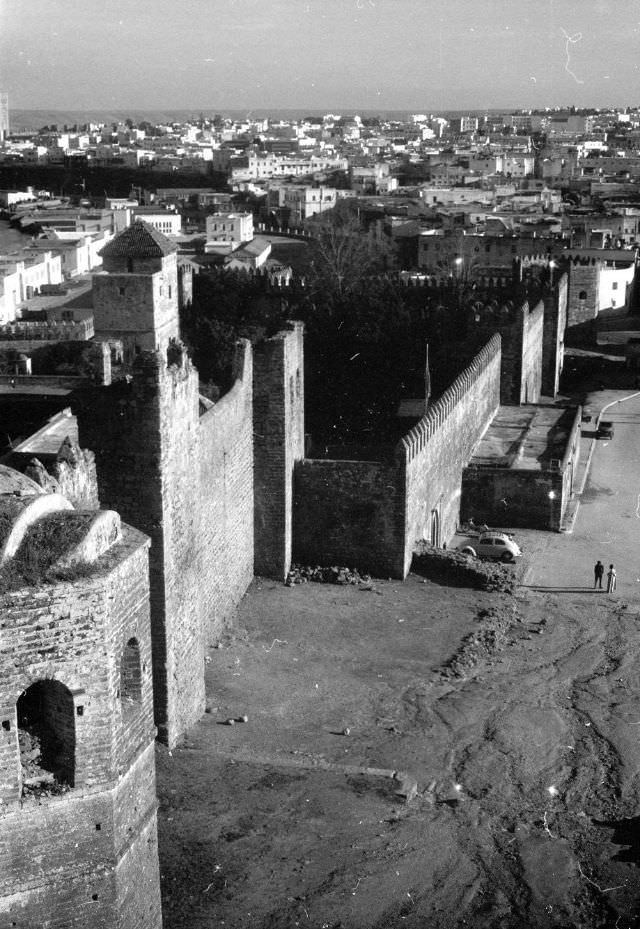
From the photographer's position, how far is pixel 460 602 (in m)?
17.9

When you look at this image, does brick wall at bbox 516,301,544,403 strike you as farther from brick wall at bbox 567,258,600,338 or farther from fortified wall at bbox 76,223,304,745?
fortified wall at bbox 76,223,304,745

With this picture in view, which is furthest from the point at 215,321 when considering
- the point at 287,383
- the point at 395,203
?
the point at 395,203

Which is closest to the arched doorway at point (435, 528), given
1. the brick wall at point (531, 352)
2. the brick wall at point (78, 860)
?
the brick wall at point (531, 352)

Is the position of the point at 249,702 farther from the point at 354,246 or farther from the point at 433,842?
the point at 354,246

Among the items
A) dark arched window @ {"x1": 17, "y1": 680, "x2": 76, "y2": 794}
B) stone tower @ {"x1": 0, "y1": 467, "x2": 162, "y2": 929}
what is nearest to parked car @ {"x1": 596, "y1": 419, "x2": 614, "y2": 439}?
stone tower @ {"x1": 0, "y1": 467, "x2": 162, "y2": 929}

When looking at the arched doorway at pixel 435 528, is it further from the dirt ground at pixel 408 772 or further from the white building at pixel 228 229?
the white building at pixel 228 229

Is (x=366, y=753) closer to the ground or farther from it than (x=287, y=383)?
closer to the ground

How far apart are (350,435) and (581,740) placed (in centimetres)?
1672

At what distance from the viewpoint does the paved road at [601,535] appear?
770 inches

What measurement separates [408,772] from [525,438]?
1401 centimetres

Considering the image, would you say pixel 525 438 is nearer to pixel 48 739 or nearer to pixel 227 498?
pixel 227 498

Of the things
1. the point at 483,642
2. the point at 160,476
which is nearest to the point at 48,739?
the point at 160,476

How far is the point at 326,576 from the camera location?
1845 cm

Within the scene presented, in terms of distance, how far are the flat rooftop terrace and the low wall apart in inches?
203
